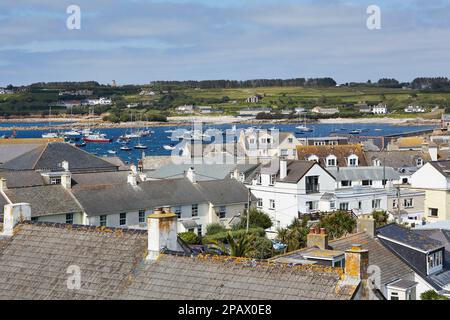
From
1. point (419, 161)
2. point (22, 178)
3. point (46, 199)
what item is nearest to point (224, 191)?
point (46, 199)

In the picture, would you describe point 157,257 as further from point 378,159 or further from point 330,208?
point 378,159

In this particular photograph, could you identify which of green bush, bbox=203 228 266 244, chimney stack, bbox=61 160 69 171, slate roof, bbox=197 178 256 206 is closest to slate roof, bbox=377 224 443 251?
green bush, bbox=203 228 266 244

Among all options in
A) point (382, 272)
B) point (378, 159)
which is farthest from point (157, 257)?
point (378, 159)

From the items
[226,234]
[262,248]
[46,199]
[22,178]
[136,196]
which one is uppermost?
[22,178]

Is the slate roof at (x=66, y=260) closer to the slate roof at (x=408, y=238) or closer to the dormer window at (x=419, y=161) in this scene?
the slate roof at (x=408, y=238)

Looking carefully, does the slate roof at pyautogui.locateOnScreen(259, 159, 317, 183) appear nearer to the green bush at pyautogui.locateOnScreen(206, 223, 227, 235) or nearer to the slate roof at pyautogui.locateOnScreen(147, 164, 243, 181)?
the slate roof at pyautogui.locateOnScreen(147, 164, 243, 181)

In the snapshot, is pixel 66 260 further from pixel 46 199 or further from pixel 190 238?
pixel 46 199
